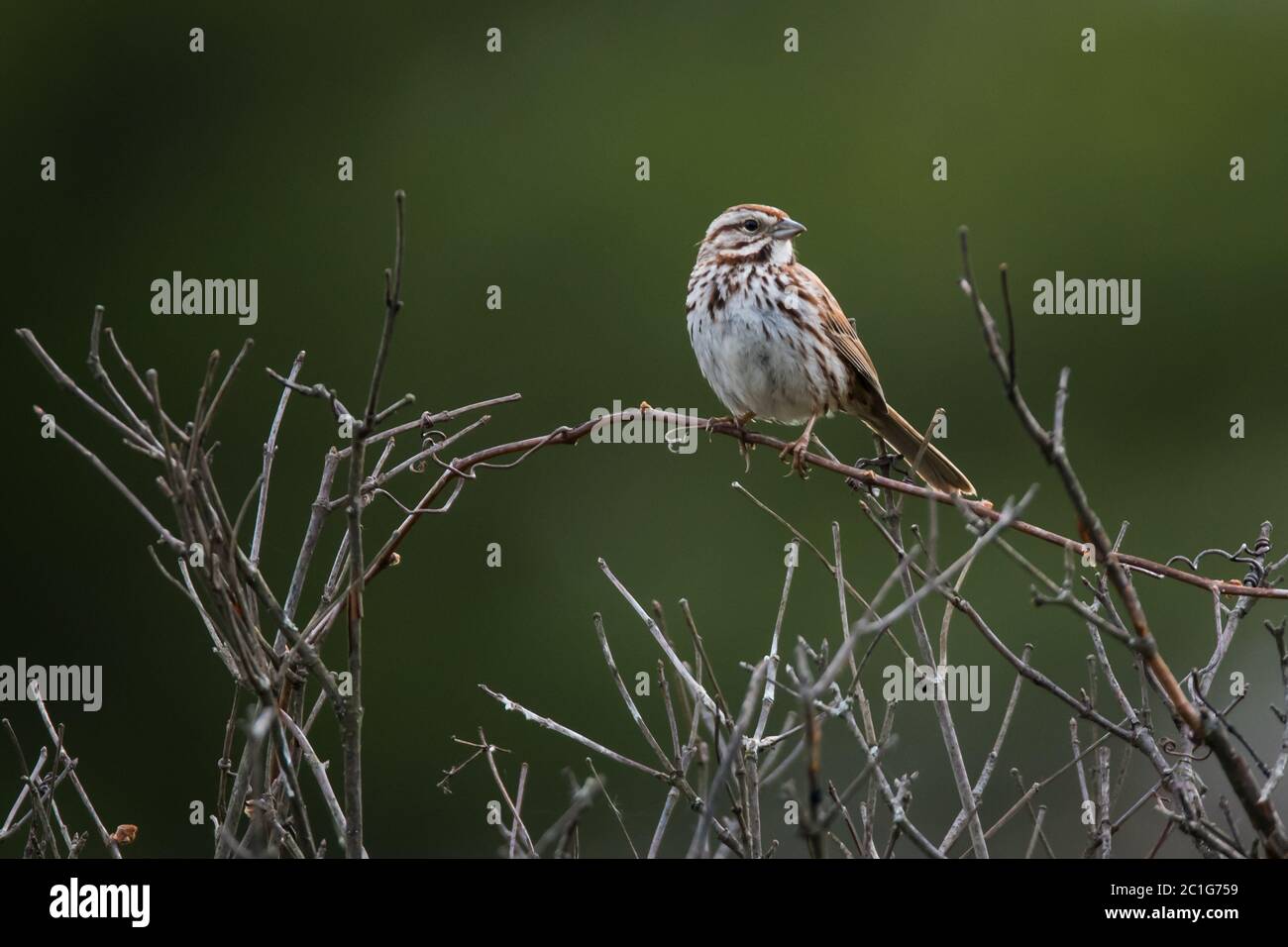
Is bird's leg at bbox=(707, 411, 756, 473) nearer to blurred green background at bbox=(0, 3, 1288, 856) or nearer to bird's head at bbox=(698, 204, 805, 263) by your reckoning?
bird's head at bbox=(698, 204, 805, 263)

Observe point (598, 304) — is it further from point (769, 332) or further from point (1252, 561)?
point (1252, 561)

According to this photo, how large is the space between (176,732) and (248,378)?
2.76 metres

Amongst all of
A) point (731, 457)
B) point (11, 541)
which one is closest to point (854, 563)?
point (731, 457)

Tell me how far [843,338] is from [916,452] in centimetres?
45

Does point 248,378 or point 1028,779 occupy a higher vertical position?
point 248,378

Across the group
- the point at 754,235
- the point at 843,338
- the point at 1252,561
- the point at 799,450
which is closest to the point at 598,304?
the point at 754,235

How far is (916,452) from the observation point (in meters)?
5.59

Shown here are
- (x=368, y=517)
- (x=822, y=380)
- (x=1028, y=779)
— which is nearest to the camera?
(x=822, y=380)

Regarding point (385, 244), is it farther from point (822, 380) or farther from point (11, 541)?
point (822, 380)

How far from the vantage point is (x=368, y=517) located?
10625 millimetres

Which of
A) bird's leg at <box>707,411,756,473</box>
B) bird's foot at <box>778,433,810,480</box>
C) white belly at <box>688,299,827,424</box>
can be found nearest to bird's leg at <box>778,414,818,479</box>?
bird's foot at <box>778,433,810,480</box>

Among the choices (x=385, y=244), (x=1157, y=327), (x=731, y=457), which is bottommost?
(x=731, y=457)

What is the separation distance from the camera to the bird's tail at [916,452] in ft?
16.8

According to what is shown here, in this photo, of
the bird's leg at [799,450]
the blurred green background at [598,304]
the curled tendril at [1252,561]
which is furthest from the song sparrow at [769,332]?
the blurred green background at [598,304]
